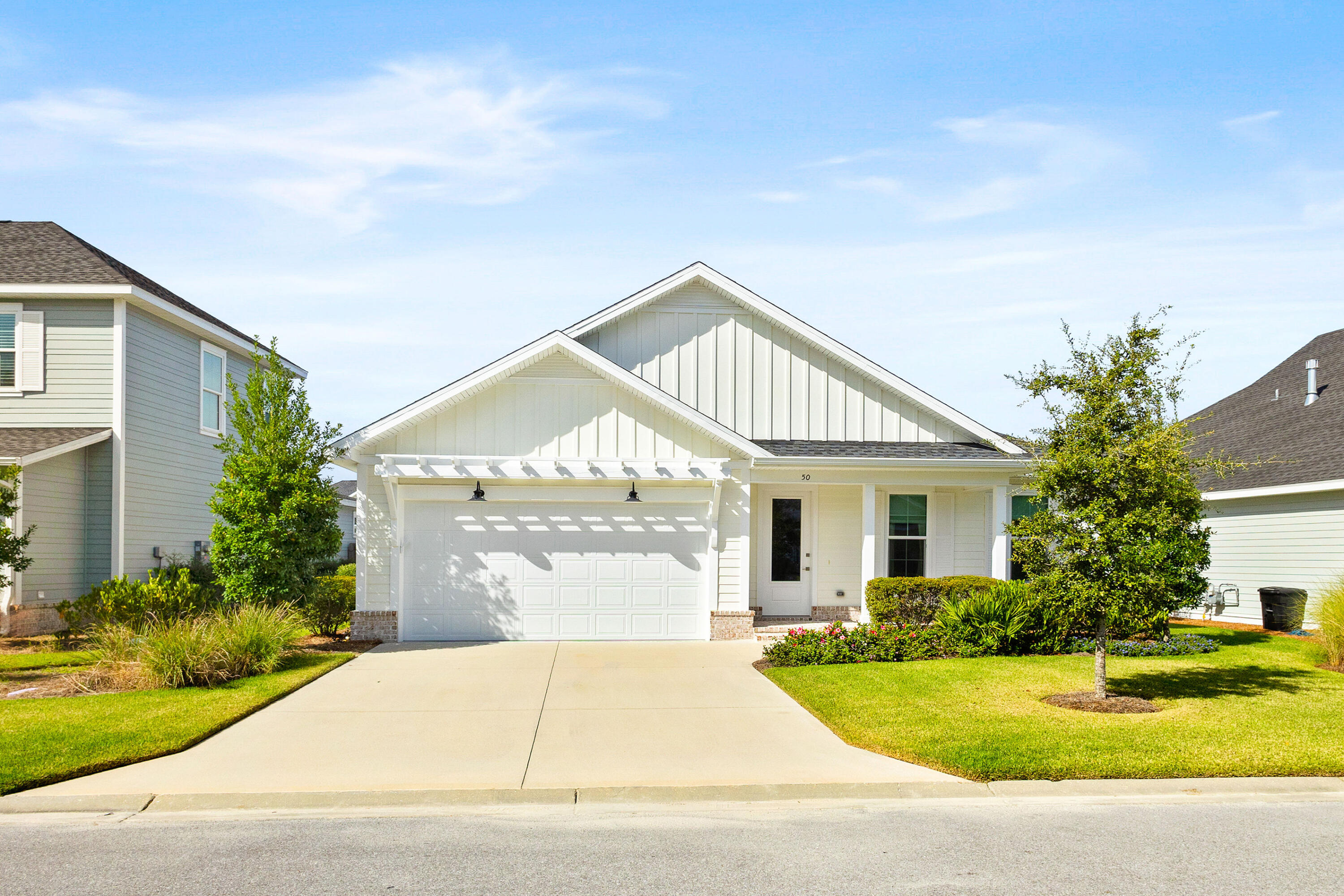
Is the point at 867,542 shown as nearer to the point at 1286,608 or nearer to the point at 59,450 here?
the point at 1286,608

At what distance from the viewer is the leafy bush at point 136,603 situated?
14.1 m

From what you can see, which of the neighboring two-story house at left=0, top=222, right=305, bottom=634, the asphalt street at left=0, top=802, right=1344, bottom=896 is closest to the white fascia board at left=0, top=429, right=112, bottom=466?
the neighboring two-story house at left=0, top=222, right=305, bottom=634

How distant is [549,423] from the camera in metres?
16.2

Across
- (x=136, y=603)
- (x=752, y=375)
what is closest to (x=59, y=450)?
(x=136, y=603)

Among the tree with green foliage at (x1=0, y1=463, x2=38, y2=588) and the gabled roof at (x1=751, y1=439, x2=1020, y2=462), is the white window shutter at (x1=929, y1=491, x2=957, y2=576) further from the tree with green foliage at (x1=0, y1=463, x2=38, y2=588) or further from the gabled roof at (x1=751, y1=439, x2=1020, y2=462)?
the tree with green foliage at (x1=0, y1=463, x2=38, y2=588)

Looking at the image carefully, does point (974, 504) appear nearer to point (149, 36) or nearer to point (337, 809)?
point (337, 809)

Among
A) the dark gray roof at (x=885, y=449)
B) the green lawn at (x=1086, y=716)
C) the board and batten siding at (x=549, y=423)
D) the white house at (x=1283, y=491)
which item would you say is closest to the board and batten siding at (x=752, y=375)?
the dark gray roof at (x=885, y=449)

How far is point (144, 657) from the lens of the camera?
37.6 ft

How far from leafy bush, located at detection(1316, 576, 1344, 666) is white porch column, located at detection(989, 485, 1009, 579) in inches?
200

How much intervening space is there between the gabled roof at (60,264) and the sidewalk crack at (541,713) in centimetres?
1030

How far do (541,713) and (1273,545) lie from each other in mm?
17712

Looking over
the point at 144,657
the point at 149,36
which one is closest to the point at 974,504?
the point at 144,657

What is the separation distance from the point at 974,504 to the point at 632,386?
788 centimetres

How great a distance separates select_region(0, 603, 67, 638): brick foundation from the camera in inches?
621
